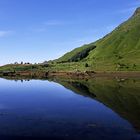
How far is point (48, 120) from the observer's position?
66.2 meters

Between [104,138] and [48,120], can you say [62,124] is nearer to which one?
[48,120]

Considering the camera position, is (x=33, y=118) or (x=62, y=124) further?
(x=33, y=118)

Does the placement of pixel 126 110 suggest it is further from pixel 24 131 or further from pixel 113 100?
pixel 24 131

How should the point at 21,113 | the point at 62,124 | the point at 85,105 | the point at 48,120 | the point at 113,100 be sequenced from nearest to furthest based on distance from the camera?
the point at 62,124, the point at 48,120, the point at 21,113, the point at 85,105, the point at 113,100

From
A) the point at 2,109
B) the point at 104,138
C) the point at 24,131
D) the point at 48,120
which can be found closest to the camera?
the point at 104,138

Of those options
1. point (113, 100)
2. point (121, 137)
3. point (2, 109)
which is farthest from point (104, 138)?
point (113, 100)

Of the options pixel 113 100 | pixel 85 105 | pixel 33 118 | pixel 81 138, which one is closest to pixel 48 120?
pixel 33 118

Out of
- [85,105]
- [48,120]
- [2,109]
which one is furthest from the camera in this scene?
[85,105]

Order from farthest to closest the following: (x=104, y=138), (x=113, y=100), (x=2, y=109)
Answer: (x=113, y=100) → (x=2, y=109) → (x=104, y=138)

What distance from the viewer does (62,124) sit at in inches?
2427

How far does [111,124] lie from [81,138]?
12.8 meters

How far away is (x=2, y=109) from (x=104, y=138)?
3876 cm

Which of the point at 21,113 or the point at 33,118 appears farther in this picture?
the point at 21,113

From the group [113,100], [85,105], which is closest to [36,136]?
[85,105]
